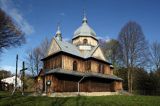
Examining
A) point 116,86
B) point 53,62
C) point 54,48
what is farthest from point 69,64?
point 116,86

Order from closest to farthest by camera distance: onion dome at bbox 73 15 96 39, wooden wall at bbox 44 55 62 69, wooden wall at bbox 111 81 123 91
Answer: wooden wall at bbox 44 55 62 69
wooden wall at bbox 111 81 123 91
onion dome at bbox 73 15 96 39

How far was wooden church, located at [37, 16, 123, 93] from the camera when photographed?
1088 inches

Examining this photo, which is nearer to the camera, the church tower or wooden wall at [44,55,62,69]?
wooden wall at [44,55,62,69]

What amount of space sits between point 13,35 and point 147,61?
26279mm

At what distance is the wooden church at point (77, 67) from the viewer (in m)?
27.6

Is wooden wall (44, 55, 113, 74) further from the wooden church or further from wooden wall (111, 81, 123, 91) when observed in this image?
wooden wall (111, 81, 123, 91)

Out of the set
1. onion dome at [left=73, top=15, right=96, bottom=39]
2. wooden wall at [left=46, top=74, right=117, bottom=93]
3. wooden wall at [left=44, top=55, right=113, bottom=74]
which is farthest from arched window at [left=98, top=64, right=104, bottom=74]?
onion dome at [left=73, top=15, right=96, bottom=39]

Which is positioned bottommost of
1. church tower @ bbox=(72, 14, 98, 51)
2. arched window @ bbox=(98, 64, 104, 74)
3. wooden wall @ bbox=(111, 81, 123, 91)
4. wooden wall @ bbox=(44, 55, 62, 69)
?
wooden wall @ bbox=(111, 81, 123, 91)

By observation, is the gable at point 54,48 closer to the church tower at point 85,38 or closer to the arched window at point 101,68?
the church tower at point 85,38

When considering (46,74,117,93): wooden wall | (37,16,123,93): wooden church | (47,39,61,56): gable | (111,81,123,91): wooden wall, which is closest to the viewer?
(46,74,117,93): wooden wall

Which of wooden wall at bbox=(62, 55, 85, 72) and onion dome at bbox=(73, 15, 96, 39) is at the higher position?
onion dome at bbox=(73, 15, 96, 39)

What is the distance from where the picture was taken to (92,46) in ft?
121

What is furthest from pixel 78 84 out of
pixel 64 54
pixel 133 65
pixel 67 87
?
pixel 133 65

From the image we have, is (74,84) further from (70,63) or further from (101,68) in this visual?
(101,68)
